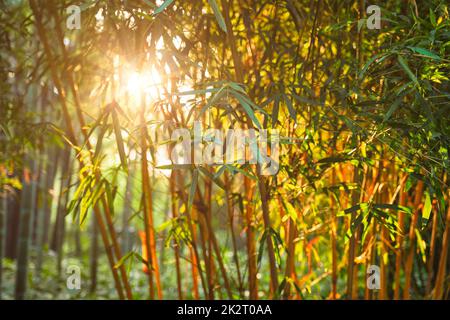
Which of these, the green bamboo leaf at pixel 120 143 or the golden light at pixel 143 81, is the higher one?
the golden light at pixel 143 81

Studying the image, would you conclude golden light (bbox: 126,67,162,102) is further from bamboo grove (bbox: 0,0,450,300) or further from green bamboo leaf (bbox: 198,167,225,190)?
green bamboo leaf (bbox: 198,167,225,190)

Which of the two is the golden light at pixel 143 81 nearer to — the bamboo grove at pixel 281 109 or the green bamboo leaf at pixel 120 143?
the bamboo grove at pixel 281 109

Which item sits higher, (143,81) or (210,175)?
(143,81)

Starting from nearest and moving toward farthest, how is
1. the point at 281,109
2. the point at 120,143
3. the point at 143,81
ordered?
1. the point at 120,143
2. the point at 143,81
3. the point at 281,109

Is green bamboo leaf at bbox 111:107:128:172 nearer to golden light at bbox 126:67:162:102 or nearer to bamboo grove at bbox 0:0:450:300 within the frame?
bamboo grove at bbox 0:0:450:300

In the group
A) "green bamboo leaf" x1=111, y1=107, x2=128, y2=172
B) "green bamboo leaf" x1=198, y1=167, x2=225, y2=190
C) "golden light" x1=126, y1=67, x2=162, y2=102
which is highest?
"golden light" x1=126, y1=67, x2=162, y2=102

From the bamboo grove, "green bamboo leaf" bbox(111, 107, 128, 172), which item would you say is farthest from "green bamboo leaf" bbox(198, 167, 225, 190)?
"green bamboo leaf" bbox(111, 107, 128, 172)

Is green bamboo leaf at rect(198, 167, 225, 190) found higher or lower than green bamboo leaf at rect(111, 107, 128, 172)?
lower

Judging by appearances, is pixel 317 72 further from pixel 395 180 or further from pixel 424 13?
pixel 395 180

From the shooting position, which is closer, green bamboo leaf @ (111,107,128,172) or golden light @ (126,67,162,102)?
green bamboo leaf @ (111,107,128,172)

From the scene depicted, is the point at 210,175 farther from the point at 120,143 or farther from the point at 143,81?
the point at 143,81

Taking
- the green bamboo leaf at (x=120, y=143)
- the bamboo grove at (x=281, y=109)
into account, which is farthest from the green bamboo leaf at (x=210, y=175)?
the green bamboo leaf at (x=120, y=143)

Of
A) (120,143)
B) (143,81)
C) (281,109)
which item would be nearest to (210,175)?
(120,143)
